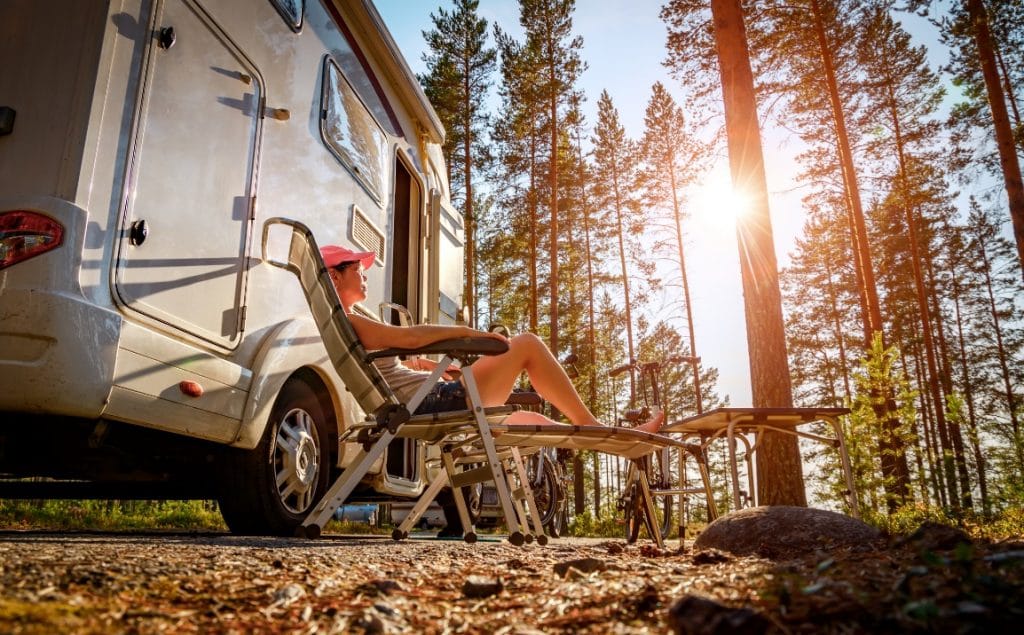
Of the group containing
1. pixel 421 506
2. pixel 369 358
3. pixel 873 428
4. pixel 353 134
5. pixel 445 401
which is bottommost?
pixel 421 506

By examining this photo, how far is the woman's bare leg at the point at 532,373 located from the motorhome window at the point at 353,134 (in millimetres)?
1647

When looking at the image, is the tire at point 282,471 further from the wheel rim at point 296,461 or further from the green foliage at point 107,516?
the green foliage at point 107,516

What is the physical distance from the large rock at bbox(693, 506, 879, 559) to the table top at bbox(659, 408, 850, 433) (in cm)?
112

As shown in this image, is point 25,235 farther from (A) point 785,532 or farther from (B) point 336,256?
(A) point 785,532

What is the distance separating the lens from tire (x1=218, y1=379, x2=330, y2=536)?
320cm

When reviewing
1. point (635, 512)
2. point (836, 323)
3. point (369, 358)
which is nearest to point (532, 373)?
point (369, 358)

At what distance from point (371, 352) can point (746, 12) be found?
25.6ft

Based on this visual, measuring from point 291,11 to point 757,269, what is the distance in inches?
169

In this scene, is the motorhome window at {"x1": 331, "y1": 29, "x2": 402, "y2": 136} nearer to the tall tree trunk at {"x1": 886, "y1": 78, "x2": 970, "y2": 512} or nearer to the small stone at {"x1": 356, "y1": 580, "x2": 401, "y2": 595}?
the small stone at {"x1": 356, "y1": 580, "x2": 401, "y2": 595}

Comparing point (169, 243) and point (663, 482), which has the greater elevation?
point (169, 243)

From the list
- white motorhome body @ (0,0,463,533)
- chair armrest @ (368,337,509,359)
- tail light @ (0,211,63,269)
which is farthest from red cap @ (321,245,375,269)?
tail light @ (0,211,63,269)

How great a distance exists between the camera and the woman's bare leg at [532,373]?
363 cm

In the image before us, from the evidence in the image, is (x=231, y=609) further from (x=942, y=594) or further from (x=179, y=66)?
(x=179, y=66)

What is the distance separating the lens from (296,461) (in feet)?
11.3
